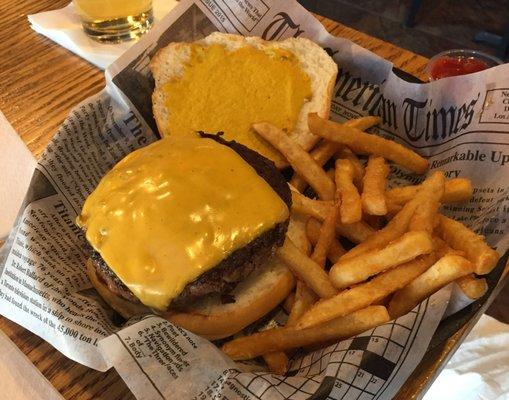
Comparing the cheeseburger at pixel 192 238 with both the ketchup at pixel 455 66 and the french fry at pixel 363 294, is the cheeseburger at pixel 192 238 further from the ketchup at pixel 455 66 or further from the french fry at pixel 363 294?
the ketchup at pixel 455 66

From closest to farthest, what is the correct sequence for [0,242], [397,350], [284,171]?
[397,350]
[0,242]
[284,171]

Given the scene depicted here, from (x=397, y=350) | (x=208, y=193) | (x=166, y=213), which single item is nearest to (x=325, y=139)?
(x=208, y=193)

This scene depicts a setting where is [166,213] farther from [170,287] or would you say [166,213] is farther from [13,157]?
[13,157]

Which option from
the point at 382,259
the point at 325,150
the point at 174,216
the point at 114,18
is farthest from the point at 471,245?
the point at 114,18

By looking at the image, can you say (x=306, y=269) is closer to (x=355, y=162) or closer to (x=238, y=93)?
(x=355, y=162)

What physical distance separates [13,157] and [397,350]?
4.31 feet

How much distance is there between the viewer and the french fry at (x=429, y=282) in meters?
1.12

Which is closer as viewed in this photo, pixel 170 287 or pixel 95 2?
pixel 170 287

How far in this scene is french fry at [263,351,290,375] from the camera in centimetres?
125

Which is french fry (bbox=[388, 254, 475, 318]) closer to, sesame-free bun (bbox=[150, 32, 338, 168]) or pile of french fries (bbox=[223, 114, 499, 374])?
pile of french fries (bbox=[223, 114, 499, 374])

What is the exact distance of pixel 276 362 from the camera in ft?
4.13

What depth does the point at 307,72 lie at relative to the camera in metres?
1.79

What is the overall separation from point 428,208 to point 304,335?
15.9 inches

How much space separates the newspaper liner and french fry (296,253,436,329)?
65mm
